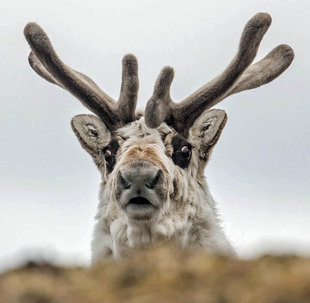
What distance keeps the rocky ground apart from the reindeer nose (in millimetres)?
5684

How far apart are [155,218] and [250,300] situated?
7607 mm

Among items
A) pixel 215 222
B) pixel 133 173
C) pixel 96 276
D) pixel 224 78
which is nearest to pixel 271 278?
pixel 96 276

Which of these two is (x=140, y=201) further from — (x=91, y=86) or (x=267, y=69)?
(x=267, y=69)

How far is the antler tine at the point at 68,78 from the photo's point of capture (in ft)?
45.2

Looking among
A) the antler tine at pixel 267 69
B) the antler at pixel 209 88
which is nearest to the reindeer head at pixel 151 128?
the antler at pixel 209 88

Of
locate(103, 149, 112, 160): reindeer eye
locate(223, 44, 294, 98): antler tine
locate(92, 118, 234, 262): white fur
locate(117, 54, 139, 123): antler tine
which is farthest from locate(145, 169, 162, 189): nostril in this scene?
locate(223, 44, 294, 98): antler tine

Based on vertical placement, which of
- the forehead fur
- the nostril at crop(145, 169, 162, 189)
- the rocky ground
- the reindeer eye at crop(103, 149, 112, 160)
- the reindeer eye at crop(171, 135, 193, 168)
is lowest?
the rocky ground

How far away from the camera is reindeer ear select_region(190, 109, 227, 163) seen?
533 inches

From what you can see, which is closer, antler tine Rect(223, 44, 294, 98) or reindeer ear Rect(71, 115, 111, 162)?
reindeer ear Rect(71, 115, 111, 162)

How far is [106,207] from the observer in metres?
12.8

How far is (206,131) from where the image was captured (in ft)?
44.6

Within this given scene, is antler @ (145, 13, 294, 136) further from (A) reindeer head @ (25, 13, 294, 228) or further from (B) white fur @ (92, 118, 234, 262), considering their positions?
(B) white fur @ (92, 118, 234, 262)

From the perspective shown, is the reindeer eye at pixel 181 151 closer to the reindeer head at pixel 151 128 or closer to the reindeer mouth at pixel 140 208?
the reindeer head at pixel 151 128

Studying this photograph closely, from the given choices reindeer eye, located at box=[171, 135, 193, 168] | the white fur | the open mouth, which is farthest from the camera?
reindeer eye, located at box=[171, 135, 193, 168]
